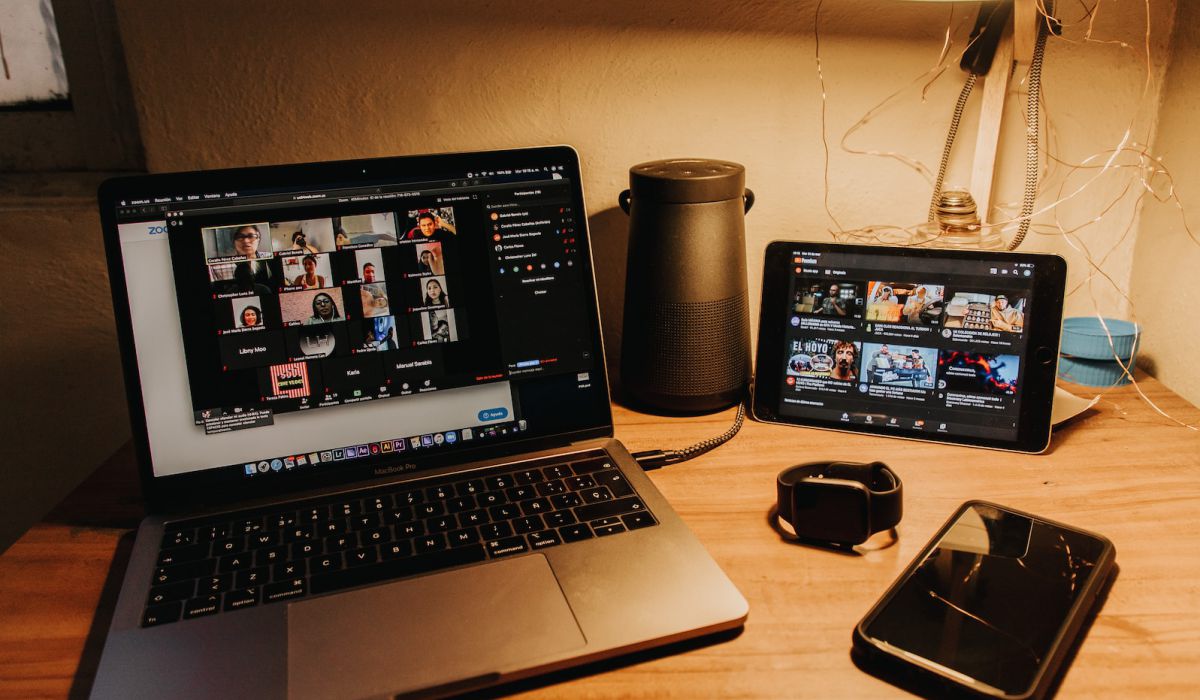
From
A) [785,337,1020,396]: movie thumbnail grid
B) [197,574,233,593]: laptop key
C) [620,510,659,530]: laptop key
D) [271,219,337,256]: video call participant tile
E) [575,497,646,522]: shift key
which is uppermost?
[271,219,337,256]: video call participant tile

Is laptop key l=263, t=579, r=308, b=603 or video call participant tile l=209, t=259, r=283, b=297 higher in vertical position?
video call participant tile l=209, t=259, r=283, b=297

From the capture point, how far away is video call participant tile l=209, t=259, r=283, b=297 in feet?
2.39

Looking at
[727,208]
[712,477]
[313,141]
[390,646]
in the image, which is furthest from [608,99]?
[390,646]

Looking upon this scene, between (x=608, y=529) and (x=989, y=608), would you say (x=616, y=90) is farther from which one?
(x=989, y=608)

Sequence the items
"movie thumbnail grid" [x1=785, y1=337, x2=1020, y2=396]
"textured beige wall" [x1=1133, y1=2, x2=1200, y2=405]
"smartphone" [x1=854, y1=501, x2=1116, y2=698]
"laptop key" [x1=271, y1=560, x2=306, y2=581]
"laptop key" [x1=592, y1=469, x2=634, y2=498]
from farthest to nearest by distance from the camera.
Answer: "textured beige wall" [x1=1133, y1=2, x2=1200, y2=405] < "movie thumbnail grid" [x1=785, y1=337, x2=1020, y2=396] < "laptop key" [x1=592, y1=469, x2=634, y2=498] < "laptop key" [x1=271, y1=560, x2=306, y2=581] < "smartphone" [x1=854, y1=501, x2=1116, y2=698]

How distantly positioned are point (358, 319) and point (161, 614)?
0.29 metres

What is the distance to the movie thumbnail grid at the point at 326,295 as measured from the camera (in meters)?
0.73

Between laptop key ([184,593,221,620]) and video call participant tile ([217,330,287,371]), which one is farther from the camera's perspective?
video call participant tile ([217,330,287,371])

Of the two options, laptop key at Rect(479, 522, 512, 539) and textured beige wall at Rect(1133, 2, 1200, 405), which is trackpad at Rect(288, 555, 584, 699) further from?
textured beige wall at Rect(1133, 2, 1200, 405)

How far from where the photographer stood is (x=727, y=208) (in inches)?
34.6

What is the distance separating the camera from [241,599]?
61 centimetres

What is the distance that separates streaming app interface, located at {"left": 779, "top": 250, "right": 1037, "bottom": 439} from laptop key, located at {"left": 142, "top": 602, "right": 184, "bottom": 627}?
62cm

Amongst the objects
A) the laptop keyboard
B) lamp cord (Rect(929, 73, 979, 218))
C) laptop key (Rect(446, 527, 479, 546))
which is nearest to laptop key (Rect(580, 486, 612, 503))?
the laptop keyboard

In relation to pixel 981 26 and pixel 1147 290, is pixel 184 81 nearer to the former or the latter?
pixel 981 26
